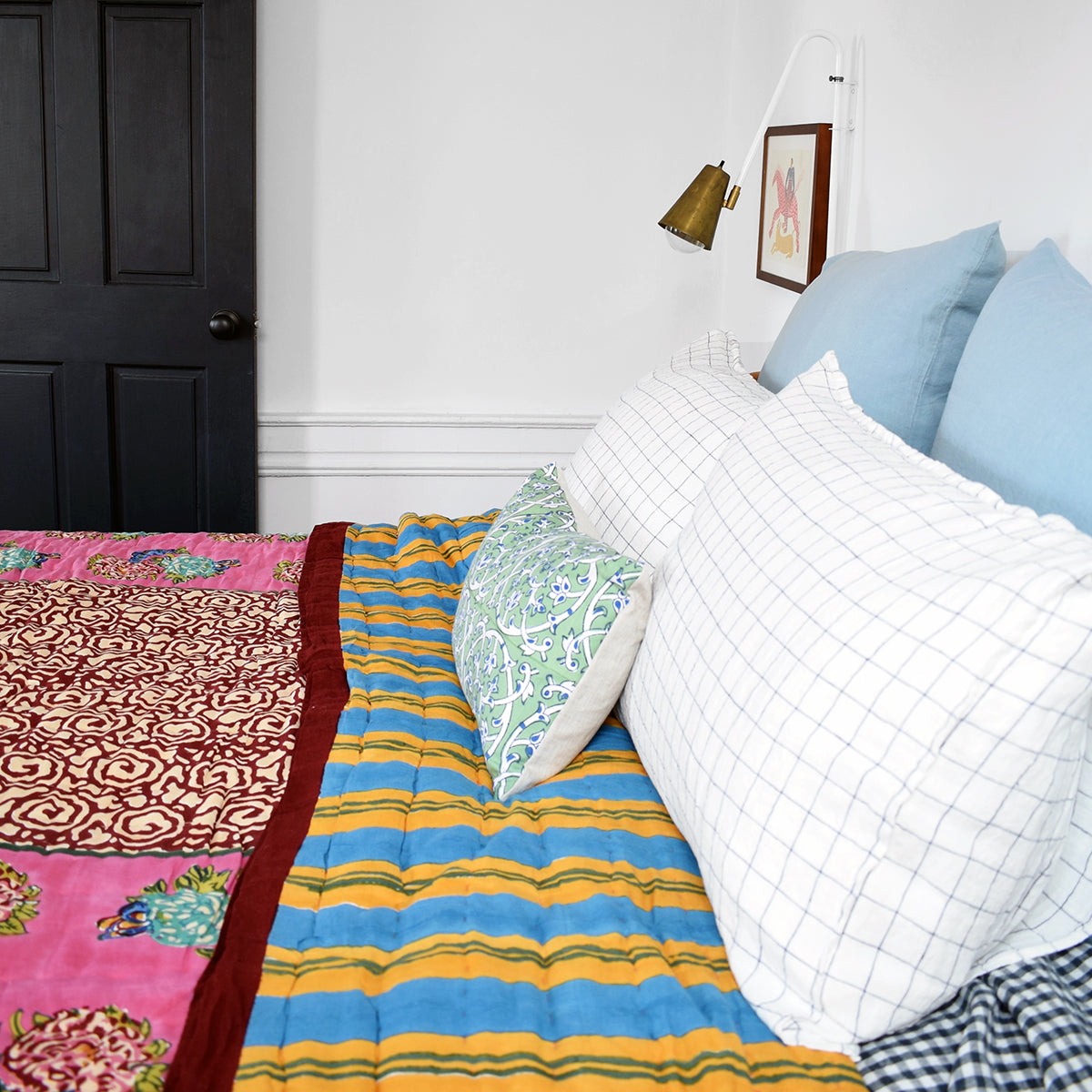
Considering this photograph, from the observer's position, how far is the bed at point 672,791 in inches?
30.3

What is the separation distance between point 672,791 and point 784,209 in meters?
1.78

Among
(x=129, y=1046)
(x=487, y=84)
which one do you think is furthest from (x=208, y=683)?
(x=487, y=84)

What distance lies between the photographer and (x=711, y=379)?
154 centimetres

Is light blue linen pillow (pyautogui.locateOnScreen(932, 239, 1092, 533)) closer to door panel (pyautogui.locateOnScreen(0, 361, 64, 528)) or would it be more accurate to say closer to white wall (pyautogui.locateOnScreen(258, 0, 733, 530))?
white wall (pyautogui.locateOnScreen(258, 0, 733, 530))

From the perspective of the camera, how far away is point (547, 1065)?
2.57 ft

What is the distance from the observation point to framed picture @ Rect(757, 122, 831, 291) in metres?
2.21

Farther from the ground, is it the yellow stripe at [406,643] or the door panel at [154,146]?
the door panel at [154,146]

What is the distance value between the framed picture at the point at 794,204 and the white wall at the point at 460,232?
564 mm

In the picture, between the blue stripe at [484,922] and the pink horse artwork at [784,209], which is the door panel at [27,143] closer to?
the pink horse artwork at [784,209]

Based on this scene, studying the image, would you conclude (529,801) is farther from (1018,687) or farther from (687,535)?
(1018,687)

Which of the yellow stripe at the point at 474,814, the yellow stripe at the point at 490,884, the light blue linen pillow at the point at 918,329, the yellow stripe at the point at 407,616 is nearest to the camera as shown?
the yellow stripe at the point at 490,884

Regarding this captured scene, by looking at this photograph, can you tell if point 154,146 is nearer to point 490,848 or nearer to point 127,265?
point 127,265

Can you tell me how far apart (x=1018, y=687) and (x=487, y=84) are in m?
2.75

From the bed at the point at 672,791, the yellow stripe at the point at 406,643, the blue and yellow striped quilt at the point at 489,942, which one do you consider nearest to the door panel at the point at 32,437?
the bed at the point at 672,791
